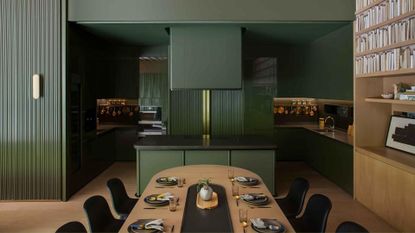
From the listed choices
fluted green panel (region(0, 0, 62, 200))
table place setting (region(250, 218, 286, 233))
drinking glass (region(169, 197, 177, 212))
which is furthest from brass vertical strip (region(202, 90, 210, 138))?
table place setting (region(250, 218, 286, 233))

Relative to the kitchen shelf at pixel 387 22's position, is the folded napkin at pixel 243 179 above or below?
below

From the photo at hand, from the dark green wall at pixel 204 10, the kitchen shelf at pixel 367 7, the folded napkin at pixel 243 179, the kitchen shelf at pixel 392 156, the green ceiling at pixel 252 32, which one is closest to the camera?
the folded napkin at pixel 243 179

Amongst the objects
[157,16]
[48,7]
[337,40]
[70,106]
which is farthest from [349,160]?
[48,7]

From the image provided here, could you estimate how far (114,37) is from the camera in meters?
6.08

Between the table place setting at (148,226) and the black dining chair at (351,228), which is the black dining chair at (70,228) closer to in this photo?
the table place setting at (148,226)

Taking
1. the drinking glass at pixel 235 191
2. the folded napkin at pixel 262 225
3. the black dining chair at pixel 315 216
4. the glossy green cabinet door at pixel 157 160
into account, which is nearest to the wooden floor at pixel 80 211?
the glossy green cabinet door at pixel 157 160

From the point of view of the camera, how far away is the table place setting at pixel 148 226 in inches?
80.9

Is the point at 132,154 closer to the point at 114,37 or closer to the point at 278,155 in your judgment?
the point at 114,37

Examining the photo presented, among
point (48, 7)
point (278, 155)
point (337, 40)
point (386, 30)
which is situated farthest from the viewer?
point (278, 155)

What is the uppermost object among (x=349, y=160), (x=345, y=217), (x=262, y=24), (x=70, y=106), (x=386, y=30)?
(x=262, y=24)

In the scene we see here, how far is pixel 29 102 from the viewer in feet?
15.8

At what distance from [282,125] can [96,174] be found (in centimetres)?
430

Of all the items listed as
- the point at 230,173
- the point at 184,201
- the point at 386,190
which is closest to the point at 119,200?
the point at 184,201

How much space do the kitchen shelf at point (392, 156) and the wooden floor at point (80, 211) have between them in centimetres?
77
